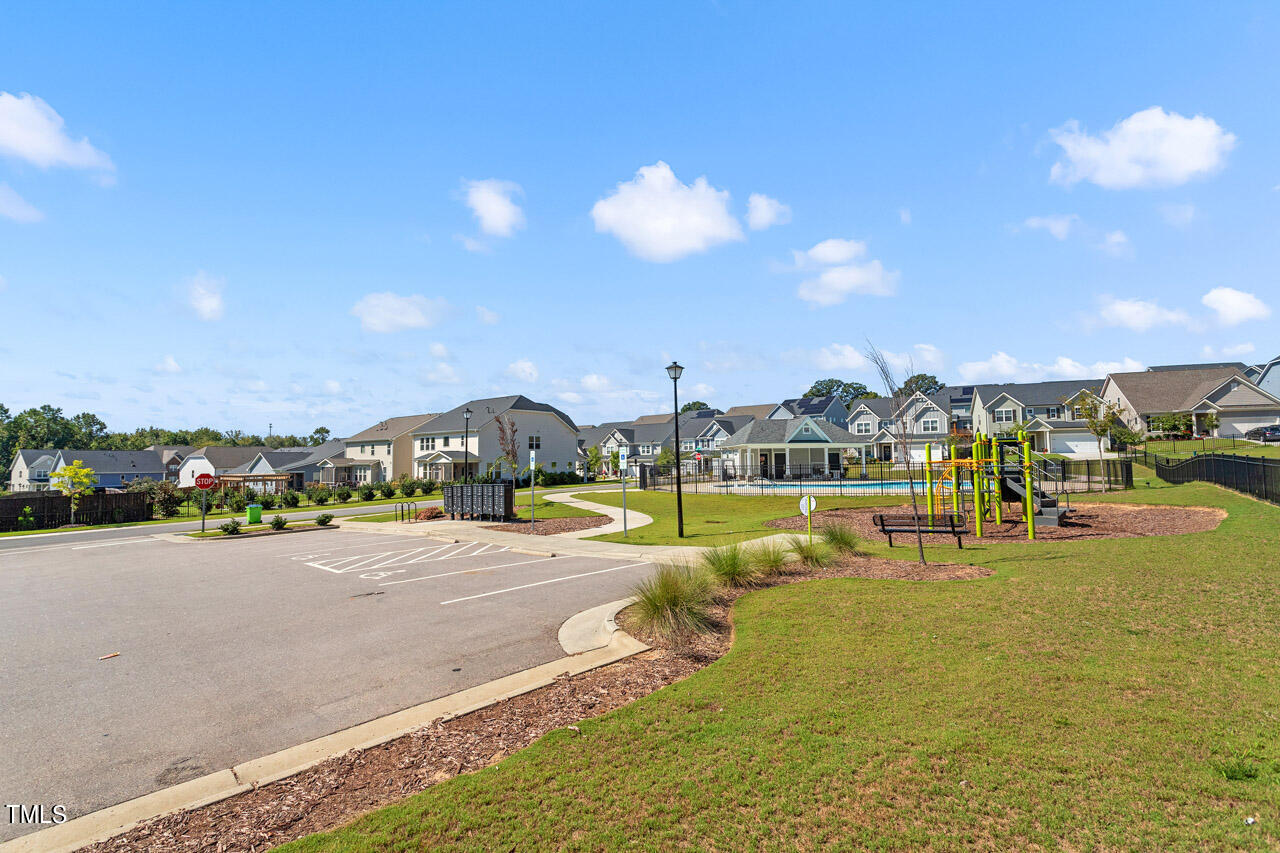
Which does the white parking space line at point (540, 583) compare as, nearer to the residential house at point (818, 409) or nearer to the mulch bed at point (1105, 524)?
the mulch bed at point (1105, 524)

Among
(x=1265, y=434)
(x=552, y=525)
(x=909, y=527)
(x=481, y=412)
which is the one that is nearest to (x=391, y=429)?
(x=481, y=412)

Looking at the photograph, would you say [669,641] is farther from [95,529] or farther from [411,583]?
[95,529]

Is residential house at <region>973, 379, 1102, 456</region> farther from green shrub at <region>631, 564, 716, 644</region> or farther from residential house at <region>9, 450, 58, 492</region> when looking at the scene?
residential house at <region>9, 450, 58, 492</region>

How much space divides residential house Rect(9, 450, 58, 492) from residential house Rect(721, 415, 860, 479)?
295ft

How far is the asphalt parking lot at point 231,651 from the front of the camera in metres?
5.36

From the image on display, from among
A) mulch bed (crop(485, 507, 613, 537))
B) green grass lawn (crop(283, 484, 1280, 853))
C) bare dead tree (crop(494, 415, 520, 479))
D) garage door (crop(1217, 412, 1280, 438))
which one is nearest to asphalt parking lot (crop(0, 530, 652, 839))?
green grass lawn (crop(283, 484, 1280, 853))

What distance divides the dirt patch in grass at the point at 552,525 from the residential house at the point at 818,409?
2182 inches

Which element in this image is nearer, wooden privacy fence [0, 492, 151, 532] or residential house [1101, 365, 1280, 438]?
wooden privacy fence [0, 492, 151, 532]

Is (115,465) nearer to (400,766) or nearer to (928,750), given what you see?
(400,766)

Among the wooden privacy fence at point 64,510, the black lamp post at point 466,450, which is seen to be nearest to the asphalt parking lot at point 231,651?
the wooden privacy fence at point 64,510

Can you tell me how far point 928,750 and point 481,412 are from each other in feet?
200

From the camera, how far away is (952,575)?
10.7 meters

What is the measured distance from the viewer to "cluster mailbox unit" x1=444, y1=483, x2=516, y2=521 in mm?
26516

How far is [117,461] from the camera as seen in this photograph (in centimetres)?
7981
